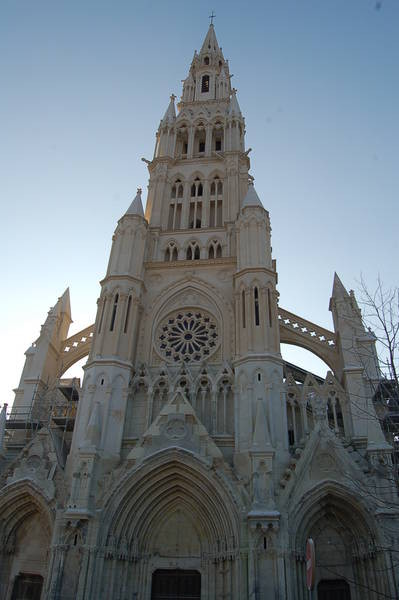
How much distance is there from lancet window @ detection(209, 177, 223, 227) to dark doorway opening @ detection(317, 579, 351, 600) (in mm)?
18607

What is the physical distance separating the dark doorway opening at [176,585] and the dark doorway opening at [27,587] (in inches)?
175

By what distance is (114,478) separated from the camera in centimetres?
1839

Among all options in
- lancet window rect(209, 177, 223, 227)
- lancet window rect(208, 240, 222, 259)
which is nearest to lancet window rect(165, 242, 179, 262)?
lancet window rect(208, 240, 222, 259)

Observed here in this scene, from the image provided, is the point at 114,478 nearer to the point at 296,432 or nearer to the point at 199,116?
the point at 296,432

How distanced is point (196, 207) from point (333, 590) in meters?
20.8

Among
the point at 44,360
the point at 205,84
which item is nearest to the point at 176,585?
the point at 44,360

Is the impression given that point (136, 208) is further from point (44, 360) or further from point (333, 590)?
point (333, 590)

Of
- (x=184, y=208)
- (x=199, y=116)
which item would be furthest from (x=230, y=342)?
(x=199, y=116)

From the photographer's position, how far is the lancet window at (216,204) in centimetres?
2898

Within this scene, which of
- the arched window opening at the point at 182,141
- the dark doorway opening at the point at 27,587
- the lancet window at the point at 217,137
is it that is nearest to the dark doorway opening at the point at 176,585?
the dark doorway opening at the point at 27,587

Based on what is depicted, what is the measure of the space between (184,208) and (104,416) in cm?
1410

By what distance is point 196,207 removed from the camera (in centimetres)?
2984

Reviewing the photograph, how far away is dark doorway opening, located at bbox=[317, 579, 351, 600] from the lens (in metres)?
17.2

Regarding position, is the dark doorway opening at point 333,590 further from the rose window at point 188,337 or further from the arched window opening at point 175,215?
the arched window opening at point 175,215
